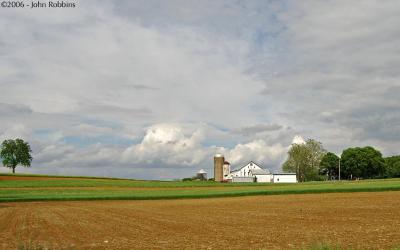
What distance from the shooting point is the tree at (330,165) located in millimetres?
Result: 182375

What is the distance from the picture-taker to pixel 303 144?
16925 centimetres

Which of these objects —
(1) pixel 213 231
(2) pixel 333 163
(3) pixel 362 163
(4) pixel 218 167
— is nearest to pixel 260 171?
(4) pixel 218 167

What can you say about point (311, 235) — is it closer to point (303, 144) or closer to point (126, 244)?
point (126, 244)

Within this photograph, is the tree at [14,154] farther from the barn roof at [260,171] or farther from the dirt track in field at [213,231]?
the dirt track in field at [213,231]

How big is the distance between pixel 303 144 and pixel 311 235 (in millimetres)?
150629

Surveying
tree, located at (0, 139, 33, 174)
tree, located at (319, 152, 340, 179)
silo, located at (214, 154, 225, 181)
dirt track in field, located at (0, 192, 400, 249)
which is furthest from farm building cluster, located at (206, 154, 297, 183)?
dirt track in field, located at (0, 192, 400, 249)

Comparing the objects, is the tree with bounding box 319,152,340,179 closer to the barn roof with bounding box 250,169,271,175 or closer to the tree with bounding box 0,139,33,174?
the barn roof with bounding box 250,169,271,175

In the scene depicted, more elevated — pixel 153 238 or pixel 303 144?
pixel 303 144

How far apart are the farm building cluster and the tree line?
725 centimetres

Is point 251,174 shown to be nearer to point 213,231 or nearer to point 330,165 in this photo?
point 330,165

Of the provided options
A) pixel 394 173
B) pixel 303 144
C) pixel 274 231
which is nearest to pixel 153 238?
pixel 274 231

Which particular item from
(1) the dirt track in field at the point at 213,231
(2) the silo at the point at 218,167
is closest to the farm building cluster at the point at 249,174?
(2) the silo at the point at 218,167

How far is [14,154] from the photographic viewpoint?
6550 inches

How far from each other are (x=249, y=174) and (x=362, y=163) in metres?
40.9
